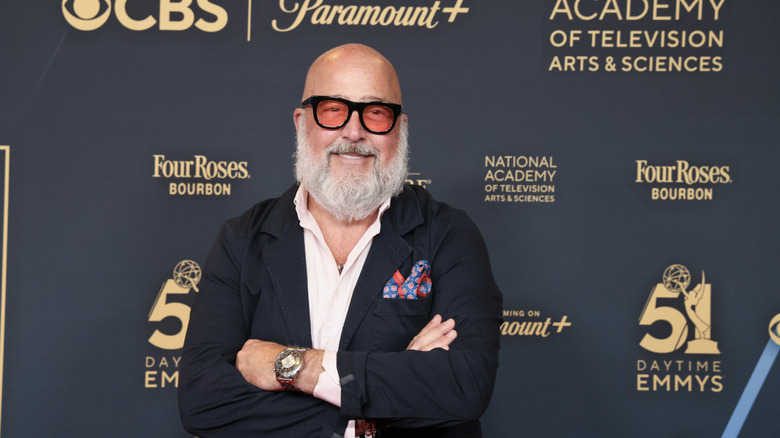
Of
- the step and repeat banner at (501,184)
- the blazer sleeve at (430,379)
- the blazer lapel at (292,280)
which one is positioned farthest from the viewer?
the step and repeat banner at (501,184)

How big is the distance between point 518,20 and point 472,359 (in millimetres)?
1636

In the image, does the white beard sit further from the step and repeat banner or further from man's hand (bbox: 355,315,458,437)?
the step and repeat banner

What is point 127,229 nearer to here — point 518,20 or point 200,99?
point 200,99

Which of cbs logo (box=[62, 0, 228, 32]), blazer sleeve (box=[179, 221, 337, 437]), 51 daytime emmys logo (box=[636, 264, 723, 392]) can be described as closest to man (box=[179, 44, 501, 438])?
blazer sleeve (box=[179, 221, 337, 437])

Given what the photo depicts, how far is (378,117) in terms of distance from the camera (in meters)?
1.88

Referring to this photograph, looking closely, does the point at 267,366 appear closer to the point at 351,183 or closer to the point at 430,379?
the point at 430,379

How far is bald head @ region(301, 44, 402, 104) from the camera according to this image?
6.11 feet

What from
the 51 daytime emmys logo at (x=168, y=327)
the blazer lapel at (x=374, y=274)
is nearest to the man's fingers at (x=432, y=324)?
the blazer lapel at (x=374, y=274)

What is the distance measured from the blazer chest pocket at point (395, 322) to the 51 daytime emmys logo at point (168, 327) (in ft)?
3.98

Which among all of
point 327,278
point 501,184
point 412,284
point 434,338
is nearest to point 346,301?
point 327,278

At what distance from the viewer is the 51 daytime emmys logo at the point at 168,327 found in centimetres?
275

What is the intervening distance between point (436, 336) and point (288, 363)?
37 cm

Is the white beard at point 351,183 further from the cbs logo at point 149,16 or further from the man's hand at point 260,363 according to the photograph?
the cbs logo at point 149,16

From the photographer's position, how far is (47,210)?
2.74 metres
